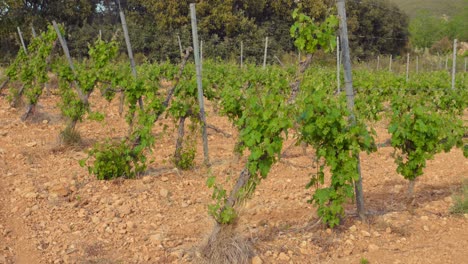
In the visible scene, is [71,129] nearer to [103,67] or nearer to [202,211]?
[103,67]

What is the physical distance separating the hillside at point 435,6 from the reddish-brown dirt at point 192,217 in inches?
2285

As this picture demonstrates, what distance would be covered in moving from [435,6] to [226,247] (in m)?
65.9

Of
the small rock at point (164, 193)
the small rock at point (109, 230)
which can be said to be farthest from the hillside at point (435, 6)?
the small rock at point (109, 230)

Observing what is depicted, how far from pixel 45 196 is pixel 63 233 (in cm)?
97

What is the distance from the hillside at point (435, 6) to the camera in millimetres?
60006

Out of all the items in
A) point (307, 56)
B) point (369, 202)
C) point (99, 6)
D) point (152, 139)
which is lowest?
point (369, 202)

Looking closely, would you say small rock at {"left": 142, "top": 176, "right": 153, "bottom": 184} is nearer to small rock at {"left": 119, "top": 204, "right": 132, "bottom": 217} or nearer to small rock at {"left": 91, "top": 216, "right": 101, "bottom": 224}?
small rock at {"left": 119, "top": 204, "right": 132, "bottom": 217}

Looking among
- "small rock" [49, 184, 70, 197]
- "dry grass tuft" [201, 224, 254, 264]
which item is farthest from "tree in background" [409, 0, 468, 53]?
"dry grass tuft" [201, 224, 254, 264]

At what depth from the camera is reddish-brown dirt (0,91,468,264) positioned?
386 cm

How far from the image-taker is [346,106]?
3.89m

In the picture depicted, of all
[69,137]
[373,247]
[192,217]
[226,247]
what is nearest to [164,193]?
[192,217]

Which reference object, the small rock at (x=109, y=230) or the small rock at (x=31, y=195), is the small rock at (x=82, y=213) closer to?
the small rock at (x=109, y=230)


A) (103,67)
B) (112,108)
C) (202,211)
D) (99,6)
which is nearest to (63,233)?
(202,211)

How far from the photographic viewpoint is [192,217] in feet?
15.3
